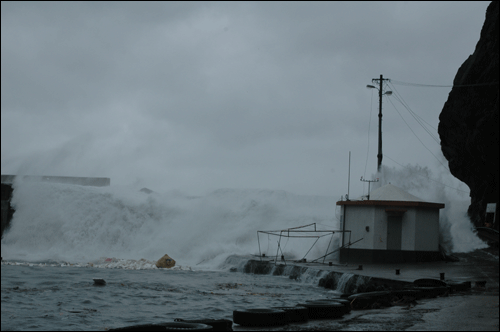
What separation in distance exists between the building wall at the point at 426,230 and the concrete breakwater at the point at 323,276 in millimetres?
5564

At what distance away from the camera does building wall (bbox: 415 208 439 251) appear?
24.4 meters

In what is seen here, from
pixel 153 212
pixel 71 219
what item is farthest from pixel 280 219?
pixel 71 219

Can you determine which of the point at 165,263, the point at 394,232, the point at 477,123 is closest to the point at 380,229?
the point at 394,232

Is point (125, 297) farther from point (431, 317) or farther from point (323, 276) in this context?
point (431, 317)

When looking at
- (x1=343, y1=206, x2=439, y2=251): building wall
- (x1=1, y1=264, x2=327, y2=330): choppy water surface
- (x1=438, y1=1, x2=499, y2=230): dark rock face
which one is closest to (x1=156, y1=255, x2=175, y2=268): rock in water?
(x1=1, y1=264, x2=327, y2=330): choppy water surface

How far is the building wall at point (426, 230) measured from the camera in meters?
24.4

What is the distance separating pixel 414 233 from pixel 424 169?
16.8 metres

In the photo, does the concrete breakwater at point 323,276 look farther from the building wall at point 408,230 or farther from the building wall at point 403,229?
the building wall at point 408,230

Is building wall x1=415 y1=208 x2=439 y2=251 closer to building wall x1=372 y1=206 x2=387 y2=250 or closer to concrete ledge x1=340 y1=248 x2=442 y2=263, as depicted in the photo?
concrete ledge x1=340 y1=248 x2=442 y2=263

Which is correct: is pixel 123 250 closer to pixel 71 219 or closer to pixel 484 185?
pixel 71 219

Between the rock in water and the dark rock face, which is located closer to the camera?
the rock in water

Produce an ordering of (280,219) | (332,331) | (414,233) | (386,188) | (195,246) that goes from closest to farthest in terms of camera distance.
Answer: (332,331) < (414,233) < (386,188) < (195,246) < (280,219)

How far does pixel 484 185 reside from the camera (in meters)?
36.1

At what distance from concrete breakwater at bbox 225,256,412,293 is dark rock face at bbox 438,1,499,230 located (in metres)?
16.9
